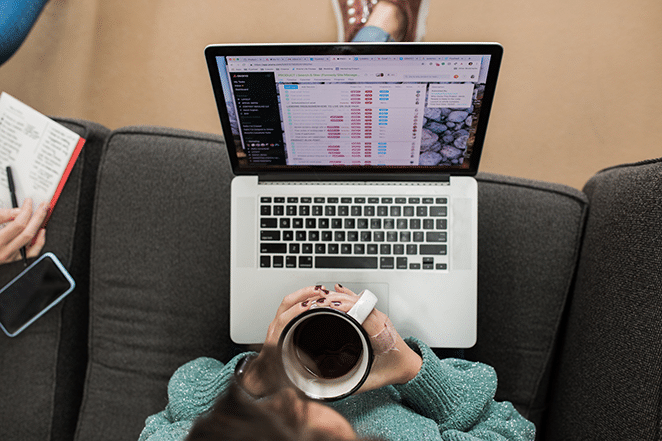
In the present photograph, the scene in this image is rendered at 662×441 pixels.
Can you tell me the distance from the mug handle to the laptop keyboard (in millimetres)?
163

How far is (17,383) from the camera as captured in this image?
38.4 inches

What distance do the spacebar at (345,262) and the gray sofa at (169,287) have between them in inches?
9.1

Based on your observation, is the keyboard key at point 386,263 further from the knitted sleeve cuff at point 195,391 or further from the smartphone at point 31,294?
the smartphone at point 31,294

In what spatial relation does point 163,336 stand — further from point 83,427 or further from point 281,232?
point 281,232

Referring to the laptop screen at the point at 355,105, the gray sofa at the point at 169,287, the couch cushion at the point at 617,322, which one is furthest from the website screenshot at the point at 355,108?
the couch cushion at the point at 617,322

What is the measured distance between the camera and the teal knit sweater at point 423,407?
76cm

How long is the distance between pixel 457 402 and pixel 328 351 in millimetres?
266

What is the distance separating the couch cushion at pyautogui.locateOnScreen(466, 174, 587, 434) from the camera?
926 mm

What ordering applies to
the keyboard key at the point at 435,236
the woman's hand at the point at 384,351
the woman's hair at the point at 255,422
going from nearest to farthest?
the woman's hair at the point at 255,422, the woman's hand at the point at 384,351, the keyboard key at the point at 435,236

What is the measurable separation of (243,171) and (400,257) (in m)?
0.35

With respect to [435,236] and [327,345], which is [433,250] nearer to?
[435,236]

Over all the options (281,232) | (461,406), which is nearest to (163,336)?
(281,232)

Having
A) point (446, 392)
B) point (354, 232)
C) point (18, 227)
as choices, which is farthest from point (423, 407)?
point (18, 227)

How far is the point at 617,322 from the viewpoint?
780 millimetres
